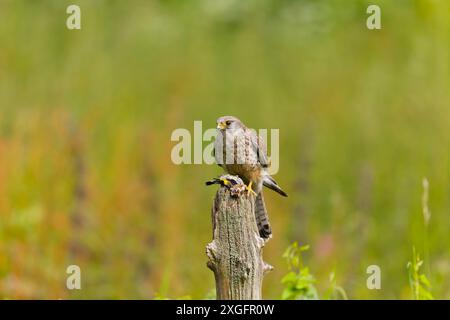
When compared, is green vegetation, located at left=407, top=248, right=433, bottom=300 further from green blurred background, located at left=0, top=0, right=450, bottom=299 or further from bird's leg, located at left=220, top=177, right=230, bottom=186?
green blurred background, located at left=0, top=0, right=450, bottom=299

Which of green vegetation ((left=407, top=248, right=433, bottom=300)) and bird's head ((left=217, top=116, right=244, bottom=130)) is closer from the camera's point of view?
bird's head ((left=217, top=116, right=244, bottom=130))

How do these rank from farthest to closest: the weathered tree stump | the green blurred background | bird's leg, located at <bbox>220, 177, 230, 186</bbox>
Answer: the green blurred background
bird's leg, located at <bbox>220, 177, 230, 186</bbox>
the weathered tree stump

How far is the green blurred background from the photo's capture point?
799 centimetres

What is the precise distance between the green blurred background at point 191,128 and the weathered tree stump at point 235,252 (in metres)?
3.12

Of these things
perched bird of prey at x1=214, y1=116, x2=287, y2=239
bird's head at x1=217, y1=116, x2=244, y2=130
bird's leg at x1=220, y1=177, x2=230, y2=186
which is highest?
bird's head at x1=217, y1=116, x2=244, y2=130

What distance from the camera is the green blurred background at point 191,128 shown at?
26.2ft

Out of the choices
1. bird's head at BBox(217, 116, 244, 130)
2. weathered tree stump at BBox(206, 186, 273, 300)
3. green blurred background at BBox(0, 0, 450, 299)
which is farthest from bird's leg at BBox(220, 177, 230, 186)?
green blurred background at BBox(0, 0, 450, 299)

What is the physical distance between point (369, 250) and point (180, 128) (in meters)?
1.93

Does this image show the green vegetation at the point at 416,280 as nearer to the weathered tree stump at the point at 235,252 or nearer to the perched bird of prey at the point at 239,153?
the perched bird of prey at the point at 239,153

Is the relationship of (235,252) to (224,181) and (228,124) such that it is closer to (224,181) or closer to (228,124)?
(224,181)

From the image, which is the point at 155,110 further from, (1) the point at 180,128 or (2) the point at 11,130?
(2) the point at 11,130

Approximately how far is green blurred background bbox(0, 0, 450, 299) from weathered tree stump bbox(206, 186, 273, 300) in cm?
312
